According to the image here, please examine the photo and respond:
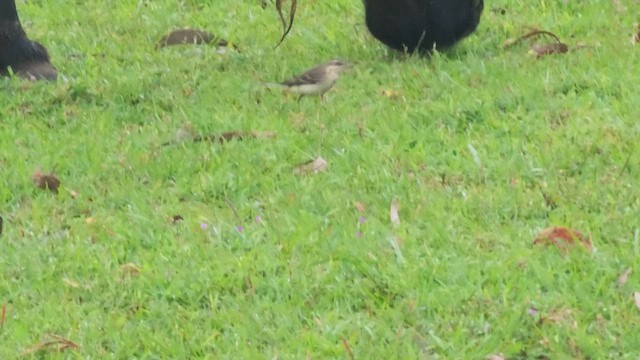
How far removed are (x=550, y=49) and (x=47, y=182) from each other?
2.81 meters

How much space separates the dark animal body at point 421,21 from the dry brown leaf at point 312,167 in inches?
54.8

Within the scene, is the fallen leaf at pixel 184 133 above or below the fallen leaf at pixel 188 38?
above

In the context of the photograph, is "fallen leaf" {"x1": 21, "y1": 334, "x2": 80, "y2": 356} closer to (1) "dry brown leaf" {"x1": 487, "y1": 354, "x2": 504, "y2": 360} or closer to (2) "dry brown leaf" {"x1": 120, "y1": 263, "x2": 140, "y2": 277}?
(2) "dry brown leaf" {"x1": 120, "y1": 263, "x2": 140, "y2": 277}

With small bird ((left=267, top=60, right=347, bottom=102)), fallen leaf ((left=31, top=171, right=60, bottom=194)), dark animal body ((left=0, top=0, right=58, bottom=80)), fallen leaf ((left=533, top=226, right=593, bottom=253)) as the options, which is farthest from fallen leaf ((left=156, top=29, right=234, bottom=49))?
fallen leaf ((left=533, top=226, right=593, bottom=253))

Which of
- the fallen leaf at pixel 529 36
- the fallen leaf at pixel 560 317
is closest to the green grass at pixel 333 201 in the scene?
the fallen leaf at pixel 560 317

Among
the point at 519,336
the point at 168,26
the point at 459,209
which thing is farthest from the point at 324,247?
the point at 168,26

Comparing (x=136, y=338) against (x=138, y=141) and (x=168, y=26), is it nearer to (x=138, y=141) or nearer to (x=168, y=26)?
(x=138, y=141)

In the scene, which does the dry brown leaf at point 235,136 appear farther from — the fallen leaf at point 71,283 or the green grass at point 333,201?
the fallen leaf at point 71,283

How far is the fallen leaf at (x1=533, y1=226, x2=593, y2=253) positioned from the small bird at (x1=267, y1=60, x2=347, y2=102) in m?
2.09

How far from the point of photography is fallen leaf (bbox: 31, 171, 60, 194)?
5309 millimetres

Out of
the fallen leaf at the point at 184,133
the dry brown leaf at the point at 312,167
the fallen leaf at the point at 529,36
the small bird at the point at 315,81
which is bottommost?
the fallen leaf at the point at 529,36

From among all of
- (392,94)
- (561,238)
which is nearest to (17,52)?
(392,94)

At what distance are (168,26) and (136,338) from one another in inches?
172

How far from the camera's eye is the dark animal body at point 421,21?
6434 mm
